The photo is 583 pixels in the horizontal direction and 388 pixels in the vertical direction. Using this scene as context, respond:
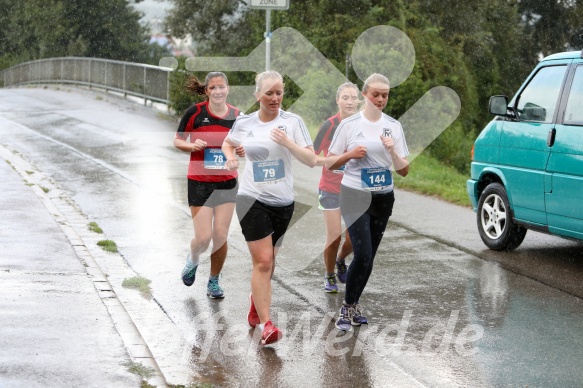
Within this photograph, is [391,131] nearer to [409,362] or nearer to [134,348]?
[409,362]

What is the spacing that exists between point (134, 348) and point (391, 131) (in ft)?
7.82

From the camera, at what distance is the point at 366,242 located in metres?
7.16

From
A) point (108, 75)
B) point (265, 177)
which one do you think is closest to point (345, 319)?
point (265, 177)

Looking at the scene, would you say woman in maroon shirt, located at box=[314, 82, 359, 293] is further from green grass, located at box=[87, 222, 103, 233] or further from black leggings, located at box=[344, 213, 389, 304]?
green grass, located at box=[87, 222, 103, 233]

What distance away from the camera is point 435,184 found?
615 inches

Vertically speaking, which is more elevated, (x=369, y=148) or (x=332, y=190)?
(x=369, y=148)

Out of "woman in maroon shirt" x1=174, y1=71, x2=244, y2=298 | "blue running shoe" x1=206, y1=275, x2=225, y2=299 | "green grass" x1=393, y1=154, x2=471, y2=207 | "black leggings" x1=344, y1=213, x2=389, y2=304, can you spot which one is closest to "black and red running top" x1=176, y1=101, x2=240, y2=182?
"woman in maroon shirt" x1=174, y1=71, x2=244, y2=298

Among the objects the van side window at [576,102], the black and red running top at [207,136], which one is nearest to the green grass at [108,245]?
the black and red running top at [207,136]

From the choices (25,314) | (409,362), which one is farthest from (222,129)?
(409,362)

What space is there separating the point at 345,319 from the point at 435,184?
28.6ft

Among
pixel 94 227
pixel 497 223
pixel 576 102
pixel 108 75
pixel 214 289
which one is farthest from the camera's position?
pixel 108 75

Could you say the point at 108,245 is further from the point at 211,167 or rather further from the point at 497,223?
the point at 497,223

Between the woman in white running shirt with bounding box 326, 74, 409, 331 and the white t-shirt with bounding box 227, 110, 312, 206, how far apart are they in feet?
1.29

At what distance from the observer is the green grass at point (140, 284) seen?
27.2 feet
